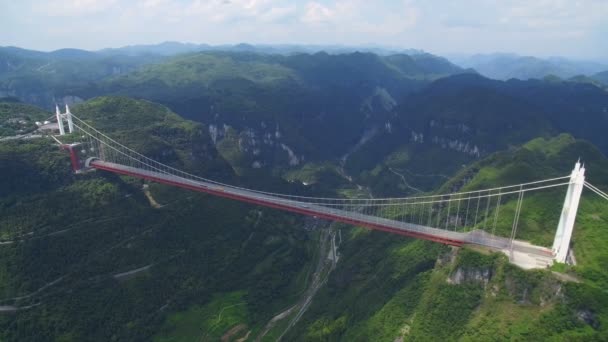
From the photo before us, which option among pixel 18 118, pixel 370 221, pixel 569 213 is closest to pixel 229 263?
pixel 370 221

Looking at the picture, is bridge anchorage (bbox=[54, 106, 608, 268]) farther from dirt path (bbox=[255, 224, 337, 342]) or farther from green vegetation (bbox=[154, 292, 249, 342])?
green vegetation (bbox=[154, 292, 249, 342])

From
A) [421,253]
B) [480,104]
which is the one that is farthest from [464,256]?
[480,104]

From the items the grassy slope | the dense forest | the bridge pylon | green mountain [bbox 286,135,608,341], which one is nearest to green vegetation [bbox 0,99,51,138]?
the dense forest

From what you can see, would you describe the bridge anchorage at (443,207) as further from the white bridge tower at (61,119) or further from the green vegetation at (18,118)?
the green vegetation at (18,118)

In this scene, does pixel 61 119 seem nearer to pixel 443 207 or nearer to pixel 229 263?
pixel 229 263

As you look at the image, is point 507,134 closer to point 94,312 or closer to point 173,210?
point 173,210

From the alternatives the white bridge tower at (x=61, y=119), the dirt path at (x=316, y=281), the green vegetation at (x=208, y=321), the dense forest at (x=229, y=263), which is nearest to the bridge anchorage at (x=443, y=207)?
the white bridge tower at (x=61, y=119)

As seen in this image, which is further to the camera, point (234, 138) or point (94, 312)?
point (234, 138)

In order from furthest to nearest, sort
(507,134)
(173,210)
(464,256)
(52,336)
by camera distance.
Answer: (507,134)
(173,210)
(52,336)
(464,256)
